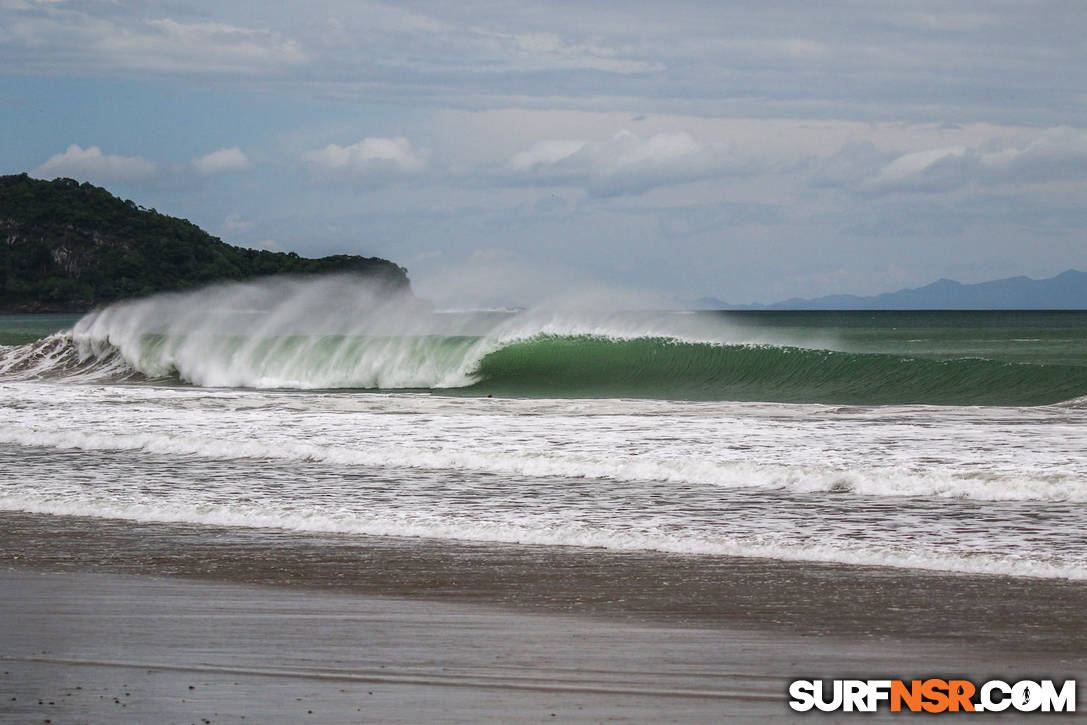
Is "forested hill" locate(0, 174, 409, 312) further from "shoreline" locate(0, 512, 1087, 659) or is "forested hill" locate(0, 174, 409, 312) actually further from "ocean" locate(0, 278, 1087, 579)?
"shoreline" locate(0, 512, 1087, 659)

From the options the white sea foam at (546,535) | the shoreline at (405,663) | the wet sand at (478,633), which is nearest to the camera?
the shoreline at (405,663)

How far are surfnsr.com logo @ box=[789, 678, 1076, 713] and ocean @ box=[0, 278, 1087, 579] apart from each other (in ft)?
7.45

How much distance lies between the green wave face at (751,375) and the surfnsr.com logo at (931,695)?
54.1 feet

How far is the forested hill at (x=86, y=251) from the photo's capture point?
130125 millimetres

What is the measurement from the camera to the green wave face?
21.6m

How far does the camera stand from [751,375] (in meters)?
25.2

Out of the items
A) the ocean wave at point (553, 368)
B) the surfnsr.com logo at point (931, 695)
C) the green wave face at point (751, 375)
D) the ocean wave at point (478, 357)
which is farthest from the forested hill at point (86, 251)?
the surfnsr.com logo at point (931, 695)

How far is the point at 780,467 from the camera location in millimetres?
10406

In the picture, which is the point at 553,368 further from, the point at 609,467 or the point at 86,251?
the point at 86,251

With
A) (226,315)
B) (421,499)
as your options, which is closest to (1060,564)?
(421,499)

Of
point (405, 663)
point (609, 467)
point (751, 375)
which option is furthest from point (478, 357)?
point (405, 663)

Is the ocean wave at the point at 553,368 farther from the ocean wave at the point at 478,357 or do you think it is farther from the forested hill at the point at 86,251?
the forested hill at the point at 86,251

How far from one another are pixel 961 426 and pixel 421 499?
780 cm

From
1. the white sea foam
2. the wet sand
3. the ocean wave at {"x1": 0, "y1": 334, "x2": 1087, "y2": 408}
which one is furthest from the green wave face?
the wet sand
